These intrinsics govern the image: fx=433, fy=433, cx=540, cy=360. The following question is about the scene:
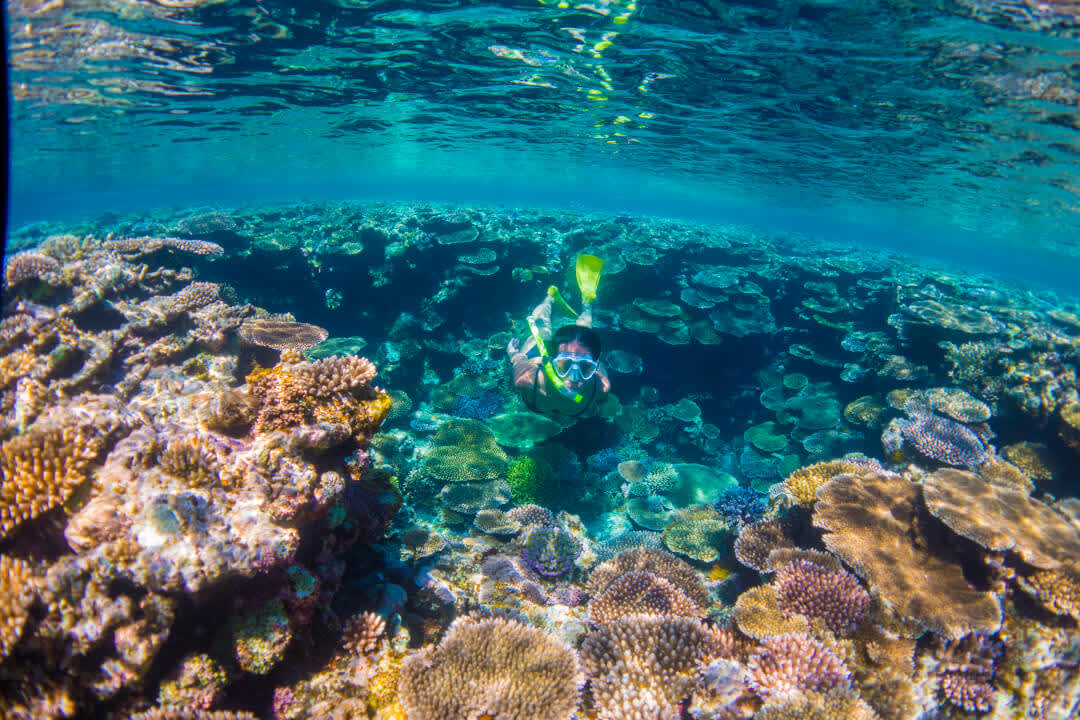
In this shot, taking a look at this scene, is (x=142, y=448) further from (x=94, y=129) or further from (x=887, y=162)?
(x=94, y=129)

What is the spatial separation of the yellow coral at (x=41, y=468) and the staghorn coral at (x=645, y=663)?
4.02 metres

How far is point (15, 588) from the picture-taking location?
235 centimetres

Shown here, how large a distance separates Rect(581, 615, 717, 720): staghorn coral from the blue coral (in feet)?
10.0

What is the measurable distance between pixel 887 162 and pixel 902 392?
15.7m

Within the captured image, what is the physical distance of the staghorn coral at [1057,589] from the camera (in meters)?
4.29

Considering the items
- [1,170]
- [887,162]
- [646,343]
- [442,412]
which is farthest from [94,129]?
[887,162]

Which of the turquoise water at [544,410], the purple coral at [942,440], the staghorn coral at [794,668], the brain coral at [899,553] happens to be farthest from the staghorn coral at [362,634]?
the purple coral at [942,440]

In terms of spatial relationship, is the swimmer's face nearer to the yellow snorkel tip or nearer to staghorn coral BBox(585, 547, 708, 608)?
staghorn coral BBox(585, 547, 708, 608)

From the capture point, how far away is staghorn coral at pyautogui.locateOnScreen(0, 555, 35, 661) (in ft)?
7.38

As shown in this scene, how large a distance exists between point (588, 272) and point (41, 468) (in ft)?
24.8

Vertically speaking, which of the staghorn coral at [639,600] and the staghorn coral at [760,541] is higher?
the staghorn coral at [639,600]

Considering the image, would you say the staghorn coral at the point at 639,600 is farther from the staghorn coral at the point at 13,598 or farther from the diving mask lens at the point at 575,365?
the staghorn coral at the point at 13,598

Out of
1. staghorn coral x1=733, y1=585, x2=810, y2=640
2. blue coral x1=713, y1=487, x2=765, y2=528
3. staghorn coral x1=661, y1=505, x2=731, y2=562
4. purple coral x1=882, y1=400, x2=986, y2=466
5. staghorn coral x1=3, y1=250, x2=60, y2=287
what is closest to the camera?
staghorn coral x1=733, y1=585, x2=810, y2=640

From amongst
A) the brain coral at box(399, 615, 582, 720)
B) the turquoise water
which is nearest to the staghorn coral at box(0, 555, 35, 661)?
the turquoise water
